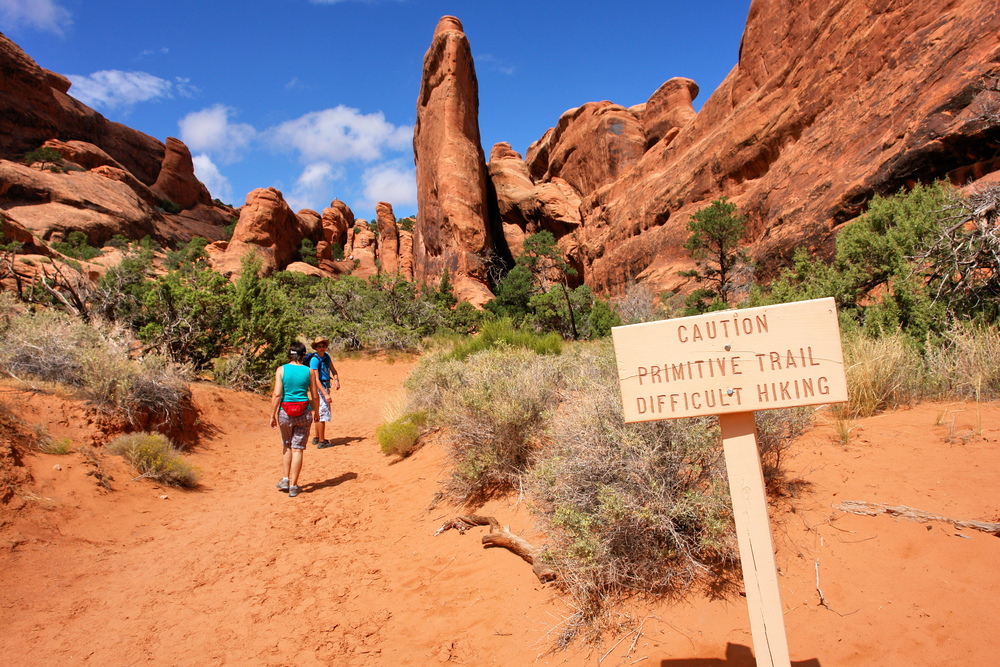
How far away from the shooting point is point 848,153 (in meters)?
11.8

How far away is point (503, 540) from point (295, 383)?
348 centimetres

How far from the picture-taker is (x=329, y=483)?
619 cm

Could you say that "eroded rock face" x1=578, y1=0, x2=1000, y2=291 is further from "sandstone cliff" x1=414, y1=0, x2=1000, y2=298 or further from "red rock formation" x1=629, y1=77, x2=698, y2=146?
"red rock formation" x1=629, y1=77, x2=698, y2=146

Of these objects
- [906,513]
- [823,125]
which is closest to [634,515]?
[906,513]

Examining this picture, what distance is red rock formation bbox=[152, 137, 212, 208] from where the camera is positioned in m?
46.6

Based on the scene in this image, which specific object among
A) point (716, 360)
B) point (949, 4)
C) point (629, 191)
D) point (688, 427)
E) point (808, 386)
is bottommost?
point (688, 427)

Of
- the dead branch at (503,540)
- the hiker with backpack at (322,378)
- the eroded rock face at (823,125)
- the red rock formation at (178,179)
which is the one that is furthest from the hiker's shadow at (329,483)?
the red rock formation at (178,179)

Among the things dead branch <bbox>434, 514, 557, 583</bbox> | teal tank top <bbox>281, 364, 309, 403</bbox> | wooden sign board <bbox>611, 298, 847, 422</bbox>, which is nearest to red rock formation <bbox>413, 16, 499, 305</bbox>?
teal tank top <bbox>281, 364, 309, 403</bbox>

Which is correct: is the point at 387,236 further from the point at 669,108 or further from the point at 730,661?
the point at 730,661

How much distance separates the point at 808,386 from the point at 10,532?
5.96 m

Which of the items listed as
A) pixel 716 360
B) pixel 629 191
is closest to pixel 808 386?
pixel 716 360

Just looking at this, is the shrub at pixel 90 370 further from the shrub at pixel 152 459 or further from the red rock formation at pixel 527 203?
the red rock formation at pixel 527 203

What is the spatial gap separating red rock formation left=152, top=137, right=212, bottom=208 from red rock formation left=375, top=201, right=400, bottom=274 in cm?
1838

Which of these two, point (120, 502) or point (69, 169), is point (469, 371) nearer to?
point (120, 502)
